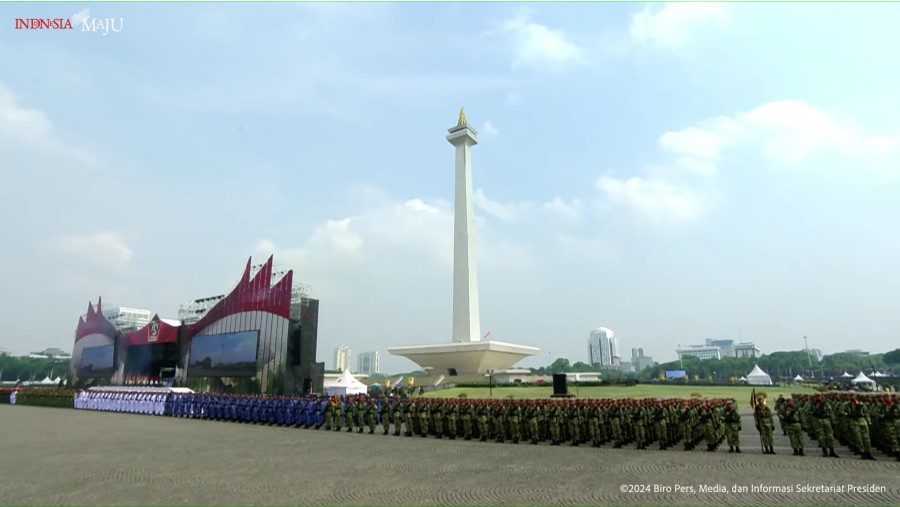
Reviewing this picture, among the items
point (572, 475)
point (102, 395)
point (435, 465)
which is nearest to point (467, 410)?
point (435, 465)

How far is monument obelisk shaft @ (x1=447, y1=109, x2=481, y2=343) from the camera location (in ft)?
161

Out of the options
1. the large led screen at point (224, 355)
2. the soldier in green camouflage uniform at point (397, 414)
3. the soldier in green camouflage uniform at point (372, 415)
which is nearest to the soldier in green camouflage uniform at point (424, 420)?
the soldier in green camouflage uniform at point (397, 414)

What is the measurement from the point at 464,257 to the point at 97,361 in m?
35.1

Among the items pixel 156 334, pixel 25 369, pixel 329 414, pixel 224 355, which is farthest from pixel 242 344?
pixel 25 369

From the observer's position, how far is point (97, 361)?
45188mm

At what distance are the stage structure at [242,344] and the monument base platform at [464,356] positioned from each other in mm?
16995

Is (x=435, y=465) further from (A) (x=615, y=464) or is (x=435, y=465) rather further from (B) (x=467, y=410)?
(B) (x=467, y=410)

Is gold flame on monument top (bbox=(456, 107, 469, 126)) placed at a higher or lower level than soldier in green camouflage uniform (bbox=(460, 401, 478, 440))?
higher

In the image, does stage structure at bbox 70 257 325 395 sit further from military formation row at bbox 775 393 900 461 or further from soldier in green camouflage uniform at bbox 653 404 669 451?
military formation row at bbox 775 393 900 461

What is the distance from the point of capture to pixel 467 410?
13812mm

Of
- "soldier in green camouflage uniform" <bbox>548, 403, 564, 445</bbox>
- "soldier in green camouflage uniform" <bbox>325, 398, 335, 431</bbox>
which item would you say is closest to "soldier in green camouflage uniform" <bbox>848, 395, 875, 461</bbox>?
"soldier in green camouflage uniform" <bbox>548, 403, 564, 445</bbox>

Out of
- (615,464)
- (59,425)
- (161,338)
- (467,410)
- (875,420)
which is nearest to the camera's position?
(615,464)

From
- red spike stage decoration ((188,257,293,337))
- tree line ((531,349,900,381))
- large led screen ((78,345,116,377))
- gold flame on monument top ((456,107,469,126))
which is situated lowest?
tree line ((531,349,900,381))

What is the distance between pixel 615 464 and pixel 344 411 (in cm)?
1011
